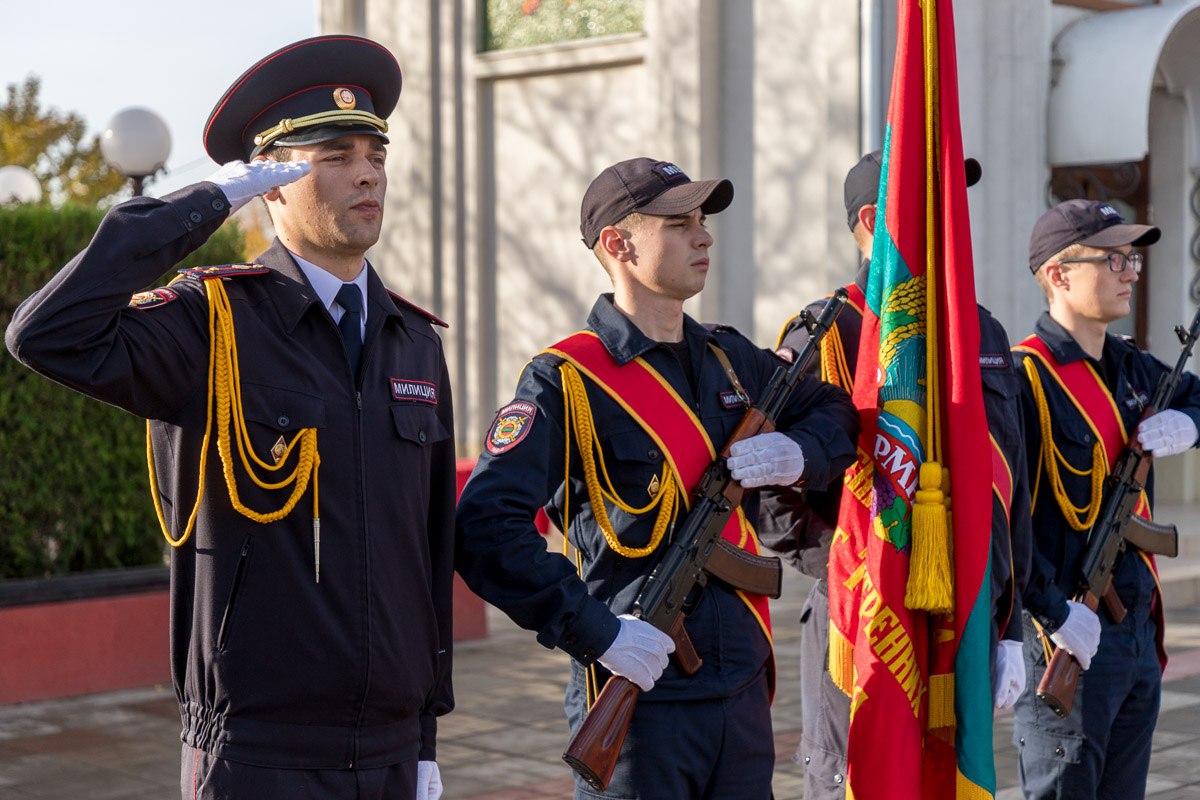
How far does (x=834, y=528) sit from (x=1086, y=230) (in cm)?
134

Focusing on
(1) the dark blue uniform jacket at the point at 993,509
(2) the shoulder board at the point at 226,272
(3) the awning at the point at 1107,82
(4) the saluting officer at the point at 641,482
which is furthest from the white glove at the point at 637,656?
(3) the awning at the point at 1107,82

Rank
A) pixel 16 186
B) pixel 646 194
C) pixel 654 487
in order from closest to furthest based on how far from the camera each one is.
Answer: pixel 654 487 < pixel 646 194 < pixel 16 186

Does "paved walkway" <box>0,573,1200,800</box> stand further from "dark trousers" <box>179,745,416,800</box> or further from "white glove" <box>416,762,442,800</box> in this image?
"dark trousers" <box>179,745,416,800</box>

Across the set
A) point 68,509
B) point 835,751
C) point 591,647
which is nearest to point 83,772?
point 68,509

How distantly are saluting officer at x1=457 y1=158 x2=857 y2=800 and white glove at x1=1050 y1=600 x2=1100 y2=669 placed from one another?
102cm

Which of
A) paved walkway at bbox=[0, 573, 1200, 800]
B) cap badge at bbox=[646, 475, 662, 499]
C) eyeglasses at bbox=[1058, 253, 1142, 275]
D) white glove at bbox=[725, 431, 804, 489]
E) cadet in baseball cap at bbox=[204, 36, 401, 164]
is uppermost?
cadet in baseball cap at bbox=[204, 36, 401, 164]

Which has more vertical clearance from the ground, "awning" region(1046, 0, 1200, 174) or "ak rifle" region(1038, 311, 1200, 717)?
"awning" region(1046, 0, 1200, 174)

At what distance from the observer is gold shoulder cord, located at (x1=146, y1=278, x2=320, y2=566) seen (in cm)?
304

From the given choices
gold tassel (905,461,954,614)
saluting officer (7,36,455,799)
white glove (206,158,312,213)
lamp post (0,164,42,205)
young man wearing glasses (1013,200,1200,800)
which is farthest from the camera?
lamp post (0,164,42,205)

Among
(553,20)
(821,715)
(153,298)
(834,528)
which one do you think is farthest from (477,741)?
(553,20)

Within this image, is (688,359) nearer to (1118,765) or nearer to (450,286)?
(1118,765)

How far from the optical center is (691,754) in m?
3.47

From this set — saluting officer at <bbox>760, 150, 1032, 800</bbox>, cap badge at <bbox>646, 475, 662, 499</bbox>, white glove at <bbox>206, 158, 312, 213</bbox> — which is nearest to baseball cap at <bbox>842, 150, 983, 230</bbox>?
saluting officer at <bbox>760, 150, 1032, 800</bbox>

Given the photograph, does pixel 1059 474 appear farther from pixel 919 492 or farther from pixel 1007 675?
pixel 919 492
